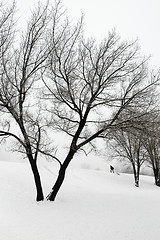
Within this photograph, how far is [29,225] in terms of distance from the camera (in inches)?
320

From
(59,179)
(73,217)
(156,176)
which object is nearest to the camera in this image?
(73,217)

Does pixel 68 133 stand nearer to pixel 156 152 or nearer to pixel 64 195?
pixel 64 195

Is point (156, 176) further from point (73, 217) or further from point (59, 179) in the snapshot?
point (73, 217)

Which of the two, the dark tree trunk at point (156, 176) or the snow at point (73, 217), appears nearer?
the snow at point (73, 217)

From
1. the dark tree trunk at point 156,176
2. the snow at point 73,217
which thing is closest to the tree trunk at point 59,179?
the snow at point 73,217

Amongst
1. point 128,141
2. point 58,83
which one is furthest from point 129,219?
point 128,141

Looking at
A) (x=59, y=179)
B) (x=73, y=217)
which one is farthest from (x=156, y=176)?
(x=73, y=217)

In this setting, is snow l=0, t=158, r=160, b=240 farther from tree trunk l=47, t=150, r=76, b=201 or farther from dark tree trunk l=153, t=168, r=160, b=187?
dark tree trunk l=153, t=168, r=160, b=187

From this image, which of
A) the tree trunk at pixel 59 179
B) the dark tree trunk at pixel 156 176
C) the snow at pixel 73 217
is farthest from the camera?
the dark tree trunk at pixel 156 176

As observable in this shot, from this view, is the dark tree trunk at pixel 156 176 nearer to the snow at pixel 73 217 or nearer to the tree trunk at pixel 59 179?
the snow at pixel 73 217

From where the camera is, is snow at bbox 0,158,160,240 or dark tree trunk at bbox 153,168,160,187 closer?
snow at bbox 0,158,160,240

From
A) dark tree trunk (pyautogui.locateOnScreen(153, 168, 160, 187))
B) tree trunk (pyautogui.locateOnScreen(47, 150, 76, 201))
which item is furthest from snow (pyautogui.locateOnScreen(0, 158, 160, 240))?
dark tree trunk (pyautogui.locateOnScreen(153, 168, 160, 187))

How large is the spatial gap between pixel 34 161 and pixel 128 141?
13279 mm

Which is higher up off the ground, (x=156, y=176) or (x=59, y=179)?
(x=156, y=176)
